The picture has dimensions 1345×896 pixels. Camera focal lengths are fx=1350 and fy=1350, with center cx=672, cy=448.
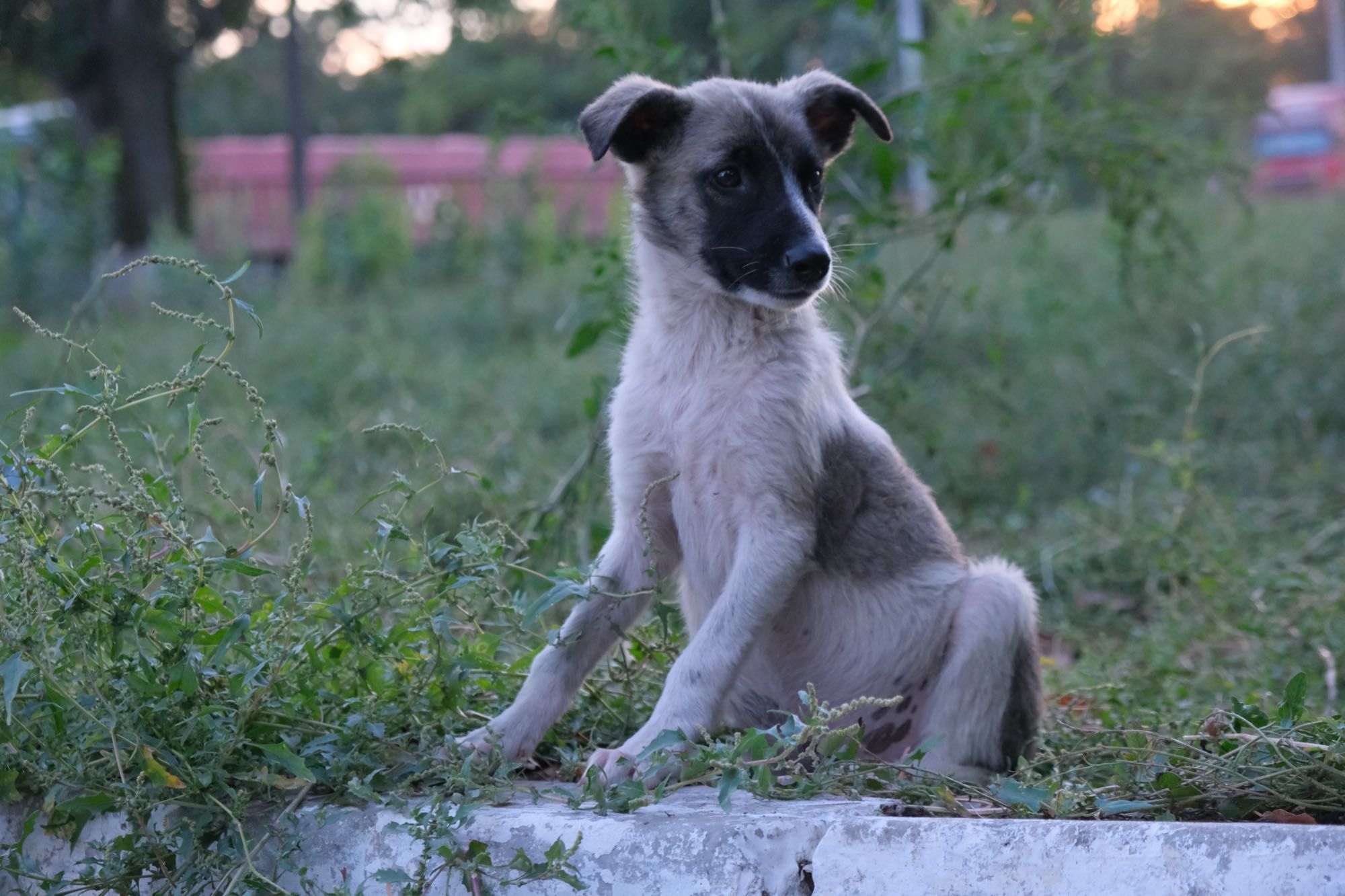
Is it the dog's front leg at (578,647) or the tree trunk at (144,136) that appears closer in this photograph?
the dog's front leg at (578,647)

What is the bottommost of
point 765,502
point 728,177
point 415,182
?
point 415,182

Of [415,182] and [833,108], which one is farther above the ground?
[833,108]

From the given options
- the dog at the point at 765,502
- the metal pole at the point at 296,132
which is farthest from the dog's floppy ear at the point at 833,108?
the metal pole at the point at 296,132

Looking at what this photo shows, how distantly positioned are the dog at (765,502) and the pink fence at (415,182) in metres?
10.9

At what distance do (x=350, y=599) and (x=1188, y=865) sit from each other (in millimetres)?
1890

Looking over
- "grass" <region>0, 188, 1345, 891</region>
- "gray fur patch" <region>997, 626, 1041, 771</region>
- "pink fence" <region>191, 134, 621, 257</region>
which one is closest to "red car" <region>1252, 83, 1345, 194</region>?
"grass" <region>0, 188, 1345, 891</region>

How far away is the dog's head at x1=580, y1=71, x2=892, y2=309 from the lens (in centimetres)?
359

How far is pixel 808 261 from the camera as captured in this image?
3.52 m

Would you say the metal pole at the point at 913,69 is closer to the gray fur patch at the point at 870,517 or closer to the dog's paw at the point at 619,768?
the gray fur patch at the point at 870,517

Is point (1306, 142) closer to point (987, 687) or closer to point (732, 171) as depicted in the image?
point (732, 171)

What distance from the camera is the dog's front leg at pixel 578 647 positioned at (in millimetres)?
3322

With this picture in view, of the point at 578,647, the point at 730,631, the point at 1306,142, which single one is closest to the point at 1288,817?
the point at 730,631

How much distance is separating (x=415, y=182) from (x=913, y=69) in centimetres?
1509

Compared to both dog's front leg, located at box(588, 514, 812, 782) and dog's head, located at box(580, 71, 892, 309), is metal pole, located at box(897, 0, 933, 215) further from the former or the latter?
dog's front leg, located at box(588, 514, 812, 782)
